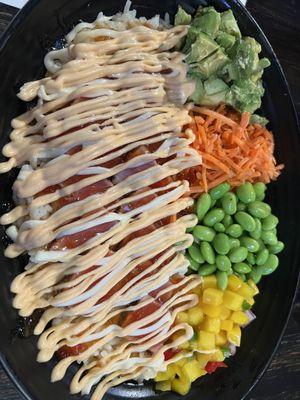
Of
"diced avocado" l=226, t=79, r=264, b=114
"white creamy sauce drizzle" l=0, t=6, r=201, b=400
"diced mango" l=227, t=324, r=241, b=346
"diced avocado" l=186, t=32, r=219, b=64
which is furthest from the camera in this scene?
"diced mango" l=227, t=324, r=241, b=346

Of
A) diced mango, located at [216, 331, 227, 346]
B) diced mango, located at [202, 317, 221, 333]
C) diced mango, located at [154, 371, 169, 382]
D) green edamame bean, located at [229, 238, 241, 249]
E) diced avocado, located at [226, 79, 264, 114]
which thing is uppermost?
diced avocado, located at [226, 79, 264, 114]

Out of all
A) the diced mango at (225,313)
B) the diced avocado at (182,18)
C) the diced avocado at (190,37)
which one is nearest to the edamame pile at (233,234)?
the diced mango at (225,313)

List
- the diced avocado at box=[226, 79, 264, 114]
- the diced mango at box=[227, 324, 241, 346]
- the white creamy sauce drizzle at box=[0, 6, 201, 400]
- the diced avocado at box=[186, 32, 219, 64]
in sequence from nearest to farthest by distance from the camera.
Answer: the white creamy sauce drizzle at box=[0, 6, 201, 400]
the diced avocado at box=[186, 32, 219, 64]
the diced avocado at box=[226, 79, 264, 114]
the diced mango at box=[227, 324, 241, 346]

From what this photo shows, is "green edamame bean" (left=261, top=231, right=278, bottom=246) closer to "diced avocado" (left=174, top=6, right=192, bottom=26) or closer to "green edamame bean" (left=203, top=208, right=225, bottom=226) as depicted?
"green edamame bean" (left=203, top=208, right=225, bottom=226)

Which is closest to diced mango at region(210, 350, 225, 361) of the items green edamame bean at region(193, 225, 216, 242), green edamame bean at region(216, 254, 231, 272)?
green edamame bean at region(216, 254, 231, 272)

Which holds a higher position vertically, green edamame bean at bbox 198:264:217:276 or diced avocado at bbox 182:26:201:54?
diced avocado at bbox 182:26:201:54

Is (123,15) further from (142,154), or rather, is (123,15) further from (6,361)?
(6,361)

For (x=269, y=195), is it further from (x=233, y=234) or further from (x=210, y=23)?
(x=210, y=23)
